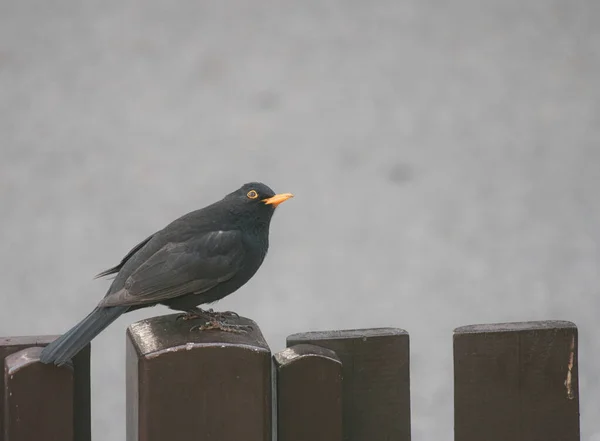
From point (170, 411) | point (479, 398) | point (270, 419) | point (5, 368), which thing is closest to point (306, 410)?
point (270, 419)

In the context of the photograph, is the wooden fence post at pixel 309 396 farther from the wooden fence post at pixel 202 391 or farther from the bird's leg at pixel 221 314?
the bird's leg at pixel 221 314

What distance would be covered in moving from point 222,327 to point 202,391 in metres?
0.25

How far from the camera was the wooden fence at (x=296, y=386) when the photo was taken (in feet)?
5.12

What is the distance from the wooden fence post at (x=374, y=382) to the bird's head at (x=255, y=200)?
38cm

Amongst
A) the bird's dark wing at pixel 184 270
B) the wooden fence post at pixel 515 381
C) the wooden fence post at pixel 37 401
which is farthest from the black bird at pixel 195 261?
the wooden fence post at pixel 515 381

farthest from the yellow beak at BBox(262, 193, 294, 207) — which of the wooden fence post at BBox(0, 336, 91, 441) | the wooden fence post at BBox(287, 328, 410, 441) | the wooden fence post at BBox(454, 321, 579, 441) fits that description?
the wooden fence post at BBox(0, 336, 91, 441)

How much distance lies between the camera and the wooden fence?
1.56 meters

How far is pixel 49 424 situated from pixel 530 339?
34.4 inches

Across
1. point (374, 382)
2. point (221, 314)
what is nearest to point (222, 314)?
point (221, 314)

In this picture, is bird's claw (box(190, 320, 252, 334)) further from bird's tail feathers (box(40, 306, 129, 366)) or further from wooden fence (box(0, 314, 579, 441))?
bird's tail feathers (box(40, 306, 129, 366))

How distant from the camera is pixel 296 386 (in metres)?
1.66

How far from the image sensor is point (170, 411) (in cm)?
156

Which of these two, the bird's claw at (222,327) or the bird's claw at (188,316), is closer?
the bird's claw at (222,327)

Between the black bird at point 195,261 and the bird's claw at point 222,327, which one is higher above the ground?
the black bird at point 195,261
